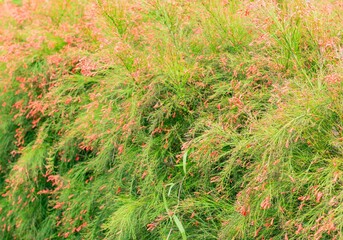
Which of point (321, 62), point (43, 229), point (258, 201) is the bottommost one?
point (43, 229)

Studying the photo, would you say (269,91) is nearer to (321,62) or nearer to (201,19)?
(321,62)

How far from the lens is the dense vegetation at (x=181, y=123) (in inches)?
109

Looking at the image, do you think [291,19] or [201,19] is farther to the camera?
[201,19]

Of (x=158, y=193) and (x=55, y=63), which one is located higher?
(x=55, y=63)

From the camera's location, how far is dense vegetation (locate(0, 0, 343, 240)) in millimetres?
2777

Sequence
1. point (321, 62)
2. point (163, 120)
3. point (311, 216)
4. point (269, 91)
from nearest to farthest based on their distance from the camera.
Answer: point (311, 216) → point (321, 62) → point (269, 91) → point (163, 120)

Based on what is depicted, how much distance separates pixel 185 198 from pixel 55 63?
5.81 feet

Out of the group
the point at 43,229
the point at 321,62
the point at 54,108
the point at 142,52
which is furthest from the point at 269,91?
the point at 43,229

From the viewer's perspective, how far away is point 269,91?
3.24 metres

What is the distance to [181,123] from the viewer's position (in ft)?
11.8

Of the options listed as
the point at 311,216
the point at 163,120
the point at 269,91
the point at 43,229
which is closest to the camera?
the point at 311,216

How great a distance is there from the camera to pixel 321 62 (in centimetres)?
304

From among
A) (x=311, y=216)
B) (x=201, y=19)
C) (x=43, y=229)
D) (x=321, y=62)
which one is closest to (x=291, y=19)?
(x=321, y=62)

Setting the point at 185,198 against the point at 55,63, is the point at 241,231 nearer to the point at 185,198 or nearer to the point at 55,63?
the point at 185,198
